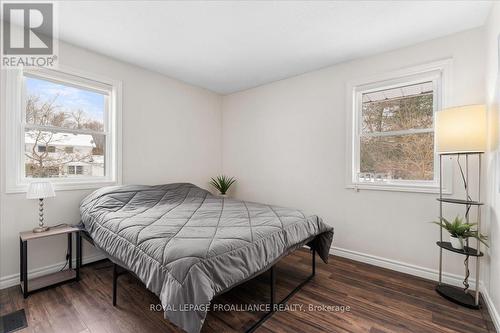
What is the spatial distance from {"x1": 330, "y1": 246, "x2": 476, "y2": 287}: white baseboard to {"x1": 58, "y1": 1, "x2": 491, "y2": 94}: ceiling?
2.46 metres

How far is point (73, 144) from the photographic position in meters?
2.80

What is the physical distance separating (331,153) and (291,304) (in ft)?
6.40

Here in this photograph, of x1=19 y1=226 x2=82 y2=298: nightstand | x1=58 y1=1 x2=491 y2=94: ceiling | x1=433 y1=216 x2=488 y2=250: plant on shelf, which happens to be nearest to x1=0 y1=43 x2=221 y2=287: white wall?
x1=19 y1=226 x2=82 y2=298: nightstand

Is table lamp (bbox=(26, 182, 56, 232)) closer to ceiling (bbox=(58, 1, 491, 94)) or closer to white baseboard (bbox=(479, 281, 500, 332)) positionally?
ceiling (bbox=(58, 1, 491, 94))

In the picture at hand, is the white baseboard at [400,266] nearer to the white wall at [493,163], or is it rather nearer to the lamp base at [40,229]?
the white wall at [493,163]

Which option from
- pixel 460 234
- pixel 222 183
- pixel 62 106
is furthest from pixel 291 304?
pixel 62 106

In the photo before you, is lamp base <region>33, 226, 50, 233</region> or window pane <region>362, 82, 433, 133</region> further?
window pane <region>362, 82, 433, 133</region>

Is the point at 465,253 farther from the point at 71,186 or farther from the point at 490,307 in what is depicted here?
the point at 71,186

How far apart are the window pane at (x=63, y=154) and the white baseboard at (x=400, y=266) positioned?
132 inches

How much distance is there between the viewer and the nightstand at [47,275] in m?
2.10

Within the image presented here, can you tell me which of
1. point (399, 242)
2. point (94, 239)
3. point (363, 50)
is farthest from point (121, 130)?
point (399, 242)

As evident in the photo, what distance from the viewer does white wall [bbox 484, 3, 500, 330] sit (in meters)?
1.78

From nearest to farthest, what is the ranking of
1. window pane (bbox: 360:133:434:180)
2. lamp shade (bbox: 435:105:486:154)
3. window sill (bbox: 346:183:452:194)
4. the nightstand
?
lamp shade (bbox: 435:105:486:154) < the nightstand < window sill (bbox: 346:183:452:194) < window pane (bbox: 360:133:434:180)

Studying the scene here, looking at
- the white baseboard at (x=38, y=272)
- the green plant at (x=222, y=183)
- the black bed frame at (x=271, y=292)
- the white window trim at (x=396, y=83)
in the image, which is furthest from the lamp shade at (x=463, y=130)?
the white baseboard at (x=38, y=272)
